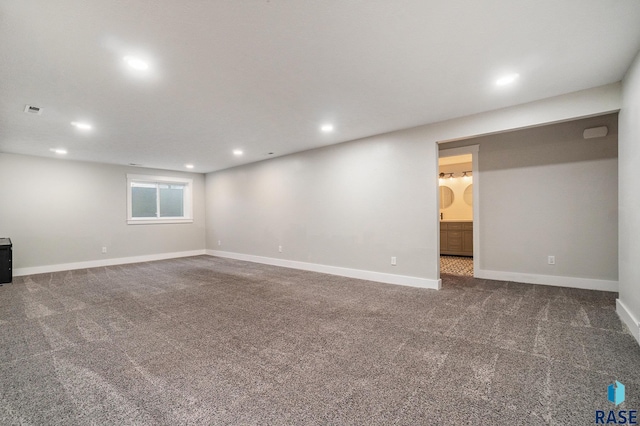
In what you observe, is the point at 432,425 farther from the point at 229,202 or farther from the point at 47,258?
the point at 47,258

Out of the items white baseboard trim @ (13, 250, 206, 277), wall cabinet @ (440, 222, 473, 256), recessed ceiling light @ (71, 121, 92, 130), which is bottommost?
white baseboard trim @ (13, 250, 206, 277)

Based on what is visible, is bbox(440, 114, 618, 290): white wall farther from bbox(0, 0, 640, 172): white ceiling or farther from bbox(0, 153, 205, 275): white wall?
bbox(0, 153, 205, 275): white wall

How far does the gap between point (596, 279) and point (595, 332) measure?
1.82 m

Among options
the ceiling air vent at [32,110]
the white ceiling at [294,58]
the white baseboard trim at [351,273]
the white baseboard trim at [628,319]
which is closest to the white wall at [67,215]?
the white ceiling at [294,58]

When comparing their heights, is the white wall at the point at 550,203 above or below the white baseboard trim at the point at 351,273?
above

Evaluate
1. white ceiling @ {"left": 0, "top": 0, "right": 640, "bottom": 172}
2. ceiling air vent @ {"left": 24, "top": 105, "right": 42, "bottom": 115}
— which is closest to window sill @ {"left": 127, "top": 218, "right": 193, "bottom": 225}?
white ceiling @ {"left": 0, "top": 0, "right": 640, "bottom": 172}

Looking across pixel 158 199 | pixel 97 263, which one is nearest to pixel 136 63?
pixel 97 263

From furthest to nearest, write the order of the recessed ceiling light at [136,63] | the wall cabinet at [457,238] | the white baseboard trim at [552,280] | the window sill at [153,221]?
1. the window sill at [153,221]
2. the wall cabinet at [457,238]
3. the white baseboard trim at [552,280]
4. the recessed ceiling light at [136,63]

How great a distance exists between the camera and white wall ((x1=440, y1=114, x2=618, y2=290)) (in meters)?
3.63

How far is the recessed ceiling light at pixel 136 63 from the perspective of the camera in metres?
2.26

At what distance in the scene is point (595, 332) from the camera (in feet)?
7.97

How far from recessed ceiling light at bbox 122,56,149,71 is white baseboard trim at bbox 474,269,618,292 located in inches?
209

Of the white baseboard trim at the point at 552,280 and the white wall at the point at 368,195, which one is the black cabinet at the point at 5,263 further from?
the white baseboard trim at the point at 552,280

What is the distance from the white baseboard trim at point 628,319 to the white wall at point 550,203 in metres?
1.15
